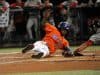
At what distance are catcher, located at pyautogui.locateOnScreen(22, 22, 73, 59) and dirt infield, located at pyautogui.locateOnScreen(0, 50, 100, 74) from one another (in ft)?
0.56

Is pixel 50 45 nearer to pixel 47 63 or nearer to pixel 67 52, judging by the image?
pixel 67 52

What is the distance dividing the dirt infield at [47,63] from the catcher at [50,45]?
0.56 feet

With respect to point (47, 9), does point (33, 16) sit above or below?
below

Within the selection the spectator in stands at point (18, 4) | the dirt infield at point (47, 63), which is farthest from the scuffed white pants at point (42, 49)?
the spectator in stands at point (18, 4)

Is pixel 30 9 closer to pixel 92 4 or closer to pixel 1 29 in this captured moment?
pixel 1 29

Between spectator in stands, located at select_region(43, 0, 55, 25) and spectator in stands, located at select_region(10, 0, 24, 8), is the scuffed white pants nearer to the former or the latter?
spectator in stands, located at select_region(43, 0, 55, 25)

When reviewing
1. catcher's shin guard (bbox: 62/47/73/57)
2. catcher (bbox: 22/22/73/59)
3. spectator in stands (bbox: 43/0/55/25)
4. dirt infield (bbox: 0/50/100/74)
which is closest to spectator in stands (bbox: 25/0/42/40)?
spectator in stands (bbox: 43/0/55/25)

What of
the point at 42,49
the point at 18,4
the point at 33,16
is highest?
the point at 18,4

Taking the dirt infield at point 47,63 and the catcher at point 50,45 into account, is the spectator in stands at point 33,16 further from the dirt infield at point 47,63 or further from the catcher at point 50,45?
the dirt infield at point 47,63

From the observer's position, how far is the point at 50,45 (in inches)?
408

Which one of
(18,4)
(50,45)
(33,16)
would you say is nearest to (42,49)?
(50,45)

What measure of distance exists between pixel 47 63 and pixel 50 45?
110 centimetres

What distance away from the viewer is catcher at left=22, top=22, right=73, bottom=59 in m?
10.1

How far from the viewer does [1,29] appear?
13156 mm
